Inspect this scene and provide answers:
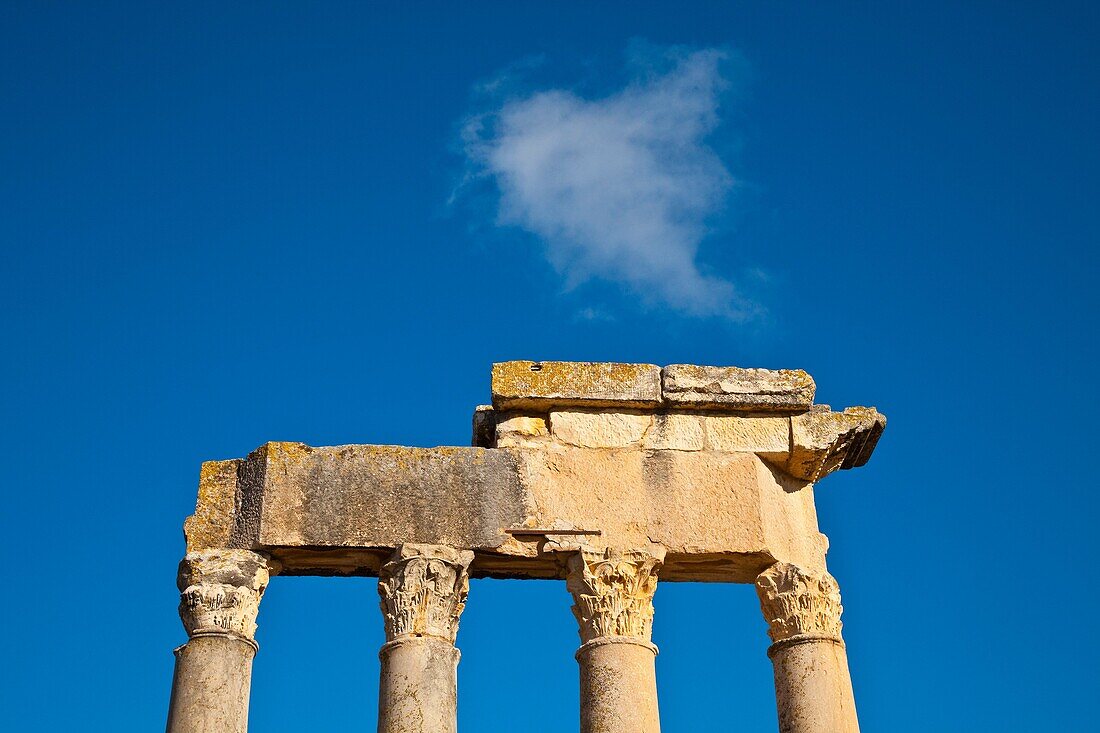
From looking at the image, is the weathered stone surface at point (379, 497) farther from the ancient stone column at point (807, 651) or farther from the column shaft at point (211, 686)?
the ancient stone column at point (807, 651)

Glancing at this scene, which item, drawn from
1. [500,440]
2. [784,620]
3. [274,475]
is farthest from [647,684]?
[274,475]

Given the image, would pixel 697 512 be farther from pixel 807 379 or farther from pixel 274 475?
pixel 274 475

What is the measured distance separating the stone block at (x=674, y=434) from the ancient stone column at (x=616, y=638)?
1.21 metres

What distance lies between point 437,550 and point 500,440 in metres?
1.40

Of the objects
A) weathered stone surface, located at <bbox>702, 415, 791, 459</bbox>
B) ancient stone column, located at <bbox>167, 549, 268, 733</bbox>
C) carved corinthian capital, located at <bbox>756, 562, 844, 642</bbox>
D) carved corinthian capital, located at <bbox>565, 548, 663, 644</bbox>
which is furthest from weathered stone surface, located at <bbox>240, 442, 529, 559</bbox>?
carved corinthian capital, located at <bbox>756, 562, 844, 642</bbox>

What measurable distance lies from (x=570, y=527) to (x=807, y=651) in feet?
8.66

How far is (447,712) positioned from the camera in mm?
15164

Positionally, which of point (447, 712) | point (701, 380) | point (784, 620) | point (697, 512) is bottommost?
point (447, 712)

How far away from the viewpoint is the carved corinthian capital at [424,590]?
15602 millimetres

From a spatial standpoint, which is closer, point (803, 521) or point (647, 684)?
point (647, 684)

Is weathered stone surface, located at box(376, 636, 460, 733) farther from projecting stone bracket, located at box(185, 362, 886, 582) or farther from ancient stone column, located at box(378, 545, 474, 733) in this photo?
projecting stone bracket, located at box(185, 362, 886, 582)

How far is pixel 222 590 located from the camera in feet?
51.2

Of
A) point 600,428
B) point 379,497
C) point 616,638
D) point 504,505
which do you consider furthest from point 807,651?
point 379,497

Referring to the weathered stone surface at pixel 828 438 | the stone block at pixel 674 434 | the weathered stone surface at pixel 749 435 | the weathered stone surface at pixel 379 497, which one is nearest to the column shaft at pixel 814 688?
the weathered stone surface at pixel 828 438
